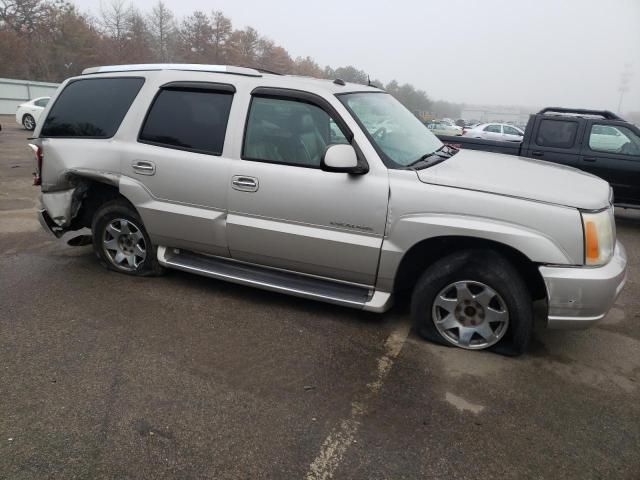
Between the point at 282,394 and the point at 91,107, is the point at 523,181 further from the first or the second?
the point at 91,107

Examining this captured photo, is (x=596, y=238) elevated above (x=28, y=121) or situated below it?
above

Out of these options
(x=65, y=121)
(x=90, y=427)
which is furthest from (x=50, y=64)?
(x=90, y=427)

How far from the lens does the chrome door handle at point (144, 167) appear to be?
416 centimetres

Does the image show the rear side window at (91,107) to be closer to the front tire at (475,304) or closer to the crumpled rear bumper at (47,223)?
the crumpled rear bumper at (47,223)

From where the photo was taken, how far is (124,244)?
4684 mm

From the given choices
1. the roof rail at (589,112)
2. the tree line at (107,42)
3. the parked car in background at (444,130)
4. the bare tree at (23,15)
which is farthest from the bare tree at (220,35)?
the roof rail at (589,112)

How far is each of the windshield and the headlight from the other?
1.26m

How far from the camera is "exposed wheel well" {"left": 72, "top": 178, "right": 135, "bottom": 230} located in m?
4.62

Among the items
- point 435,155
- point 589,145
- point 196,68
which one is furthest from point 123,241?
point 589,145

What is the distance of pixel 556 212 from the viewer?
3.03 metres

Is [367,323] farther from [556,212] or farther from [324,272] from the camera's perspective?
[556,212]

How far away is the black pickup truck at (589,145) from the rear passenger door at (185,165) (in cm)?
481

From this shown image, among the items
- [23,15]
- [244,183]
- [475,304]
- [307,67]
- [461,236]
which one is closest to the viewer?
[461,236]

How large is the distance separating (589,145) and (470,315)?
610cm
